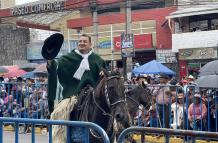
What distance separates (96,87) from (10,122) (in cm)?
175

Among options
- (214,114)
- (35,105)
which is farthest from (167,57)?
(214,114)

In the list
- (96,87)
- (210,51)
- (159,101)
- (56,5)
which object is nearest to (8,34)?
(56,5)

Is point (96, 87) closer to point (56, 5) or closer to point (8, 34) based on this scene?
point (56, 5)

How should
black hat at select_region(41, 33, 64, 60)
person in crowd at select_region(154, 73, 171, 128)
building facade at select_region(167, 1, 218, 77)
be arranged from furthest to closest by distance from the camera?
building facade at select_region(167, 1, 218, 77) < person in crowd at select_region(154, 73, 171, 128) < black hat at select_region(41, 33, 64, 60)

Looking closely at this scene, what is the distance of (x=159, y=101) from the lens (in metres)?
12.8

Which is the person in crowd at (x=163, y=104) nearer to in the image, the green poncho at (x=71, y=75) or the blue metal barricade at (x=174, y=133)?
the green poncho at (x=71, y=75)

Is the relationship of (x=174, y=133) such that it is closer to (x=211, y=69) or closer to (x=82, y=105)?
(x=82, y=105)

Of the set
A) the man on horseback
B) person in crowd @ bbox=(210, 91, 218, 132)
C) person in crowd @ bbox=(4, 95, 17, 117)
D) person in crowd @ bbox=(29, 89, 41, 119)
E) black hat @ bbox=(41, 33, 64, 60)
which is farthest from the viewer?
person in crowd @ bbox=(4, 95, 17, 117)

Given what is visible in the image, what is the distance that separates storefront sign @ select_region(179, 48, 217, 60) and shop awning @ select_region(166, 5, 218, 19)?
6.36ft

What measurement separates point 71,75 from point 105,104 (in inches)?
A: 32.6

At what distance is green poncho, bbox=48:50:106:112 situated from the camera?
7703mm

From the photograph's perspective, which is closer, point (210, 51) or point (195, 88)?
point (195, 88)

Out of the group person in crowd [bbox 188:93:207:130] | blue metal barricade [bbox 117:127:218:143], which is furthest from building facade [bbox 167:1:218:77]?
blue metal barricade [bbox 117:127:218:143]

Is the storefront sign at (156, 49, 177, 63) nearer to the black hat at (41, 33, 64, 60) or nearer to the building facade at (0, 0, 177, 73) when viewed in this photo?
the building facade at (0, 0, 177, 73)
